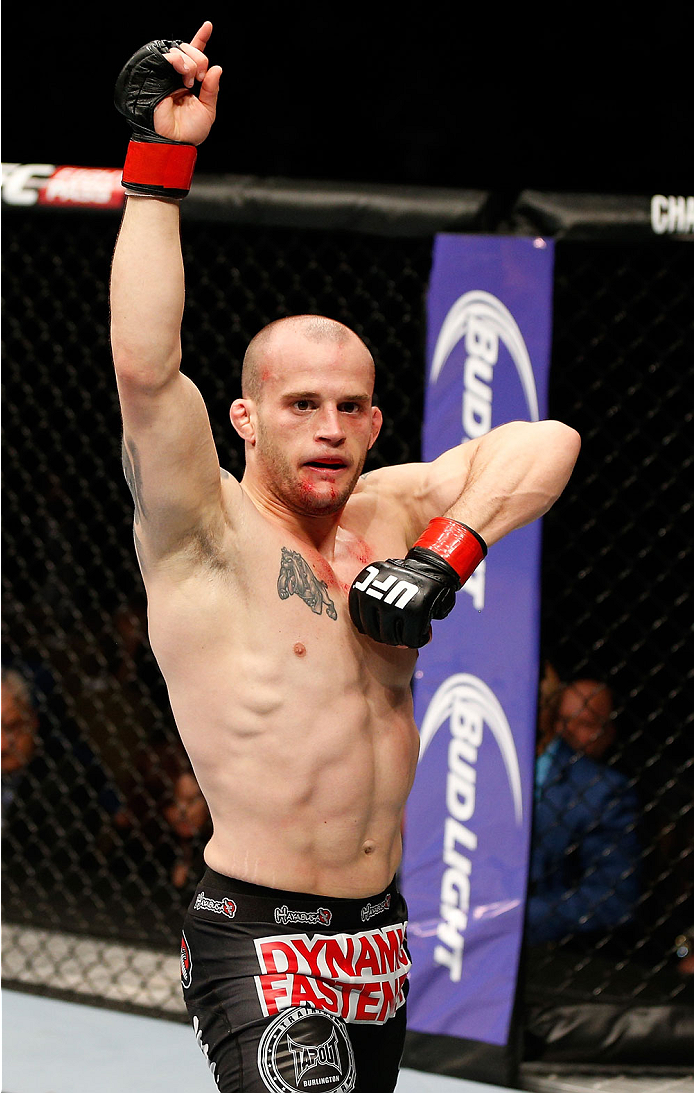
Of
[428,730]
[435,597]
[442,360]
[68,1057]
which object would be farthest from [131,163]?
[68,1057]

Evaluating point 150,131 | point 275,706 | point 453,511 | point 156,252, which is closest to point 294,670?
point 275,706

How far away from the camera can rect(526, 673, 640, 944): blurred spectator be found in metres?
2.68

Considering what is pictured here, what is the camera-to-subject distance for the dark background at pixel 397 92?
375 cm

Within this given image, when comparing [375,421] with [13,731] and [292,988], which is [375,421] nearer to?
[292,988]

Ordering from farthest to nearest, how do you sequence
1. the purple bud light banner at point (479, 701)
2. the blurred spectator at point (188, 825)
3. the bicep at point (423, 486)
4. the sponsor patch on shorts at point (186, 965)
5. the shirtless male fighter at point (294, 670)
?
1. the blurred spectator at point (188, 825)
2. the purple bud light banner at point (479, 701)
3. the bicep at point (423, 486)
4. the sponsor patch on shorts at point (186, 965)
5. the shirtless male fighter at point (294, 670)

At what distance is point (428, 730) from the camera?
2275mm

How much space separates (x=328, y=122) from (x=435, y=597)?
306 centimetres

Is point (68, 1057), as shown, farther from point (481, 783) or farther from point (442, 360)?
point (442, 360)

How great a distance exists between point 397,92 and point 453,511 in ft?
9.58

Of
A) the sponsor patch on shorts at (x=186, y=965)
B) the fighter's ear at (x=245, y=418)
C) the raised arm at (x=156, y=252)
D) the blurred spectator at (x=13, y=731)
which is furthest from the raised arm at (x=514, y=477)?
the blurred spectator at (x=13, y=731)

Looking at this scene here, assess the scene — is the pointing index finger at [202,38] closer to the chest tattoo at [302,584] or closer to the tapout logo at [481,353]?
the chest tattoo at [302,584]

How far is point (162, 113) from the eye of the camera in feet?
4.03

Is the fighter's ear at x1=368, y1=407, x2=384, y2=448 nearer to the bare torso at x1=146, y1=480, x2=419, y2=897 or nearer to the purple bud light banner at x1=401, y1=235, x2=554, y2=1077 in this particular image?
the bare torso at x1=146, y1=480, x2=419, y2=897

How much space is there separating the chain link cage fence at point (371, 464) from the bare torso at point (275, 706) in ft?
3.10
